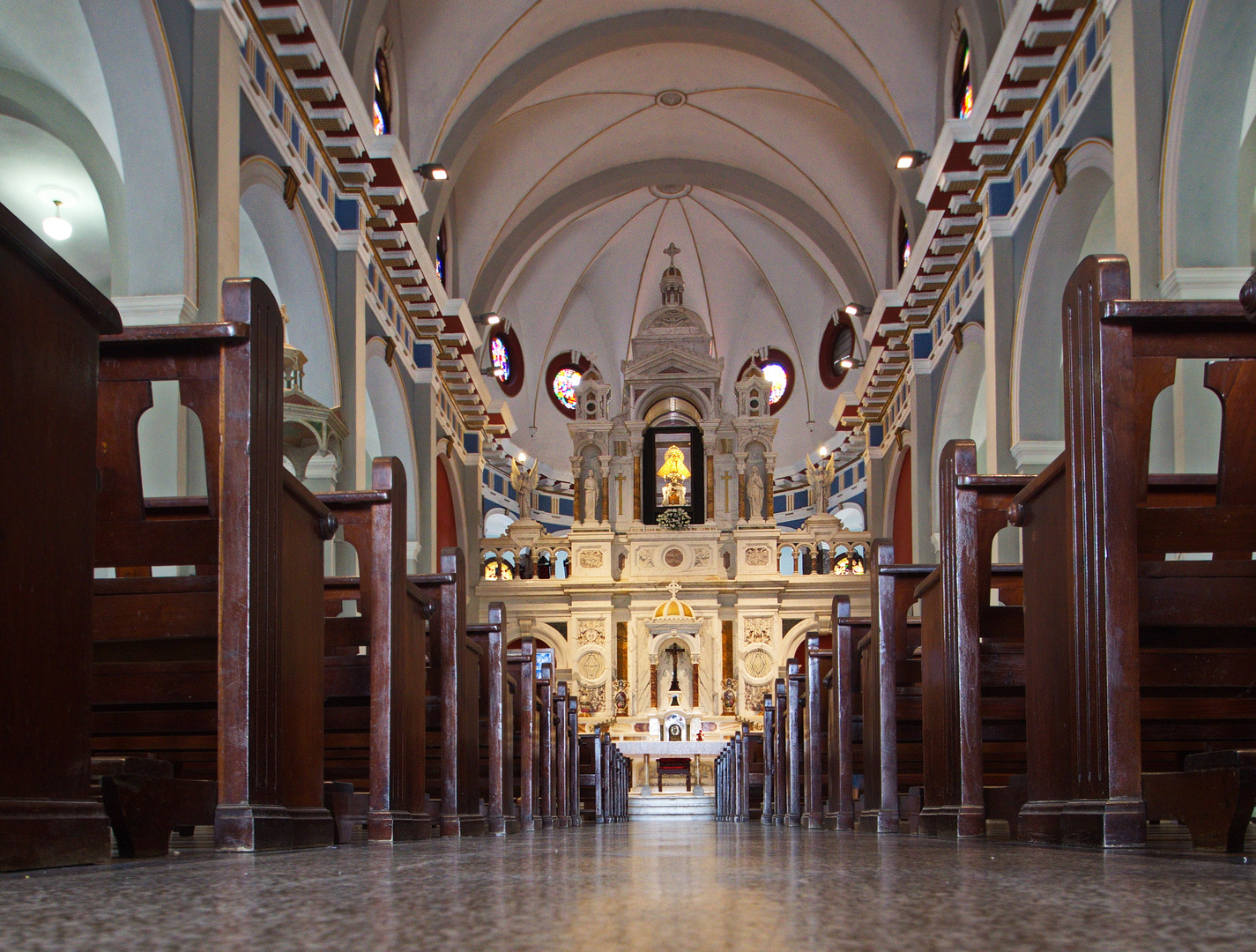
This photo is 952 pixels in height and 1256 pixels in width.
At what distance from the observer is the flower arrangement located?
2014 centimetres

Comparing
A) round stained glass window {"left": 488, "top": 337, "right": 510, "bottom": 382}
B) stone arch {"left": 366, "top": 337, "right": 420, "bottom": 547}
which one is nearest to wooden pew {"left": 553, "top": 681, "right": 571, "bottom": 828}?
stone arch {"left": 366, "top": 337, "right": 420, "bottom": 547}

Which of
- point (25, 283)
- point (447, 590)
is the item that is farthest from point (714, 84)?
point (25, 283)

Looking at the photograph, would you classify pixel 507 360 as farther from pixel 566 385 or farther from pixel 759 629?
pixel 759 629

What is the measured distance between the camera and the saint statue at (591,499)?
2023 centimetres

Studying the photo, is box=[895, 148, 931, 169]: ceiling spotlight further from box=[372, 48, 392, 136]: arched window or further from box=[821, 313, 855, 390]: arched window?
box=[821, 313, 855, 390]: arched window

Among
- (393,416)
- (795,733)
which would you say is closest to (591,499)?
(393,416)

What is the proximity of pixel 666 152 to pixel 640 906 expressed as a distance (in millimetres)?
19044

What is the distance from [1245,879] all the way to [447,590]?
12.2ft

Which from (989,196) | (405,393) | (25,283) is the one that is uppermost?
(989,196)

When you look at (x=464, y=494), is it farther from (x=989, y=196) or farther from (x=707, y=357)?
(x=989, y=196)

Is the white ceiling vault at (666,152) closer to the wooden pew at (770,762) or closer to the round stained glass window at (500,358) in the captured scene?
the round stained glass window at (500,358)

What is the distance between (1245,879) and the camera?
1399 millimetres

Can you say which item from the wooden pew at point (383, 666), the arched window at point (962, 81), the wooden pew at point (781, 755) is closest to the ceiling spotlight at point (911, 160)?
the arched window at point (962, 81)

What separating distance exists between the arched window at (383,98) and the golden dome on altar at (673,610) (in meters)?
8.49
